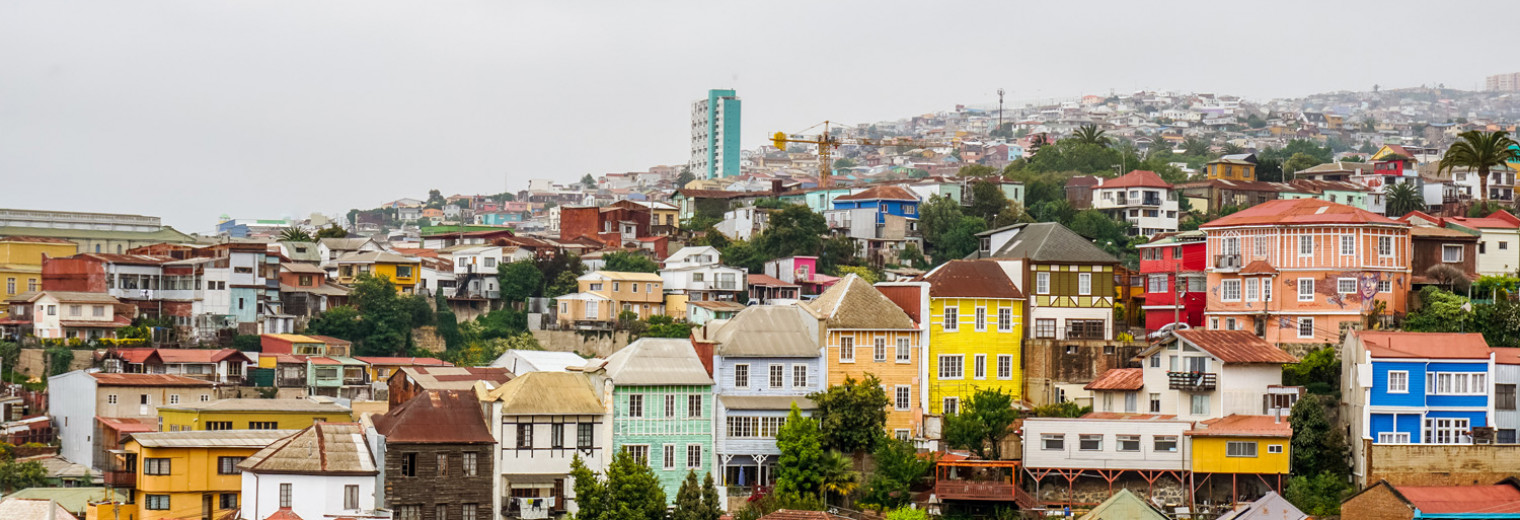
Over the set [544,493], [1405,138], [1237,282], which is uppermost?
[1405,138]

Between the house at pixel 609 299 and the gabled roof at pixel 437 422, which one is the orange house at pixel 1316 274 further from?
the house at pixel 609 299

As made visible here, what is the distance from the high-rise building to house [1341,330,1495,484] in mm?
130610

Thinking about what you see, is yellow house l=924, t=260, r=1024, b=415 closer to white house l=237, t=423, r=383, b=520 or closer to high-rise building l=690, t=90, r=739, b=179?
white house l=237, t=423, r=383, b=520

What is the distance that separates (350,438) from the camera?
1885 inches

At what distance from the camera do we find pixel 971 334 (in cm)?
5519

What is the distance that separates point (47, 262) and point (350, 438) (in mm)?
34552

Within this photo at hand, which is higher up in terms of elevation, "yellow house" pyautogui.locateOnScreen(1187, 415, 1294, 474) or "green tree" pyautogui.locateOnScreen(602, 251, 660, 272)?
"green tree" pyautogui.locateOnScreen(602, 251, 660, 272)

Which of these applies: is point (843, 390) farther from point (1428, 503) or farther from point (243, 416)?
point (243, 416)

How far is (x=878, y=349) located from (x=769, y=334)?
3277 millimetres

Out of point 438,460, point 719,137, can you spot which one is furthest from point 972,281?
point 719,137

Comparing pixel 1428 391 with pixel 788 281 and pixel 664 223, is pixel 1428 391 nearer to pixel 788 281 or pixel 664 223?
pixel 788 281

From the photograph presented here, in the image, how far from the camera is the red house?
60000mm

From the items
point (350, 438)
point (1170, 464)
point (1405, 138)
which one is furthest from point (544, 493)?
point (1405, 138)

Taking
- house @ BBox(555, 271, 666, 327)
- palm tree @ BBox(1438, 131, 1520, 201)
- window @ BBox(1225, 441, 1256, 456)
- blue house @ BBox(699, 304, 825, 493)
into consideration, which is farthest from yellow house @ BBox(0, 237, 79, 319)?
palm tree @ BBox(1438, 131, 1520, 201)
